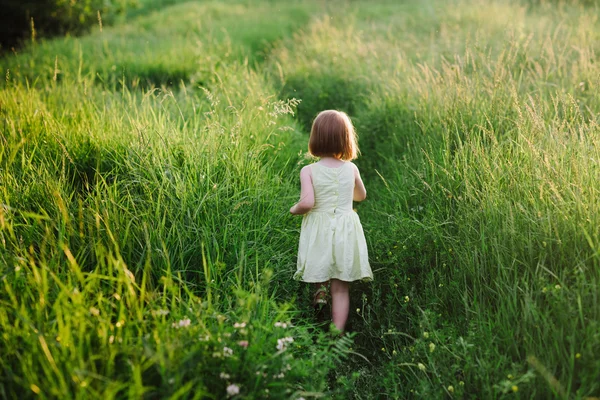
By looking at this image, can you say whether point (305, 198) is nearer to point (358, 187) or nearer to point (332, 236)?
point (332, 236)

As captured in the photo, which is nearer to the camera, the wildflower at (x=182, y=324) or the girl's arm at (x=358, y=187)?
the wildflower at (x=182, y=324)

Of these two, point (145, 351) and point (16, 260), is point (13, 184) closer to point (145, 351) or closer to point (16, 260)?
point (16, 260)

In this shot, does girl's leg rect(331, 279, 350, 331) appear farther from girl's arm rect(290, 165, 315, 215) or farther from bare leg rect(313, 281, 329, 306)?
girl's arm rect(290, 165, 315, 215)

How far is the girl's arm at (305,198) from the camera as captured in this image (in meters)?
3.30

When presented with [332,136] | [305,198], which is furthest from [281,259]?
[332,136]

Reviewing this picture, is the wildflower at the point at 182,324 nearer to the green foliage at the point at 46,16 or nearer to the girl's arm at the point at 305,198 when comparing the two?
the girl's arm at the point at 305,198

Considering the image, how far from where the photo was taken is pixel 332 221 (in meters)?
3.33

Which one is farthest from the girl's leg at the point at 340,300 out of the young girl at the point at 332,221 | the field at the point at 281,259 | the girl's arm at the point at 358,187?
the girl's arm at the point at 358,187

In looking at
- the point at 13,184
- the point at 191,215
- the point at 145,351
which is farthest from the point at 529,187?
the point at 13,184

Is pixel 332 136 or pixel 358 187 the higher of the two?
pixel 332 136

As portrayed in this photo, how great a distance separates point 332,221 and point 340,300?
530 mm

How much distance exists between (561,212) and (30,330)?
2.67 metres

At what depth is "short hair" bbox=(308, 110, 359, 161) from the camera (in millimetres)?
3354

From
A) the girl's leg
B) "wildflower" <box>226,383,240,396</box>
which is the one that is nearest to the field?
"wildflower" <box>226,383,240,396</box>
